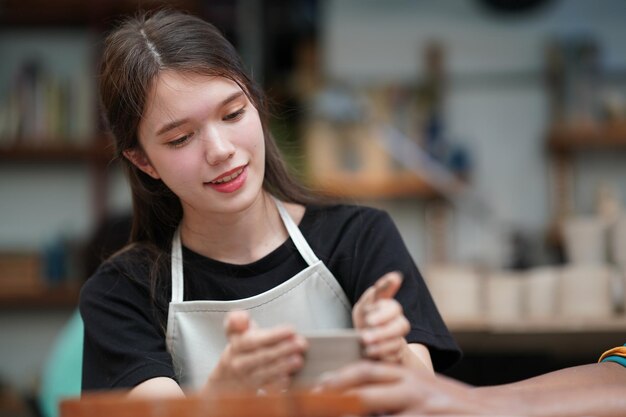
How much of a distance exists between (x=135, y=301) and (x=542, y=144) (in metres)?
3.91

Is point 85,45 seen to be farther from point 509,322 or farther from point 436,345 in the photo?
point 436,345

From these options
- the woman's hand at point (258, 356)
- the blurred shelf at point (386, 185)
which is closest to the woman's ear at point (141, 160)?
the woman's hand at point (258, 356)

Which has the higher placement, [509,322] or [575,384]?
[575,384]

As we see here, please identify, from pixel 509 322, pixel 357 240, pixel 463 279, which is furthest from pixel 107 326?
pixel 463 279

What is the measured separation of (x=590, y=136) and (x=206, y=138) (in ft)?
11.8

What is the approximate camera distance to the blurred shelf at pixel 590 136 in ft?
15.6

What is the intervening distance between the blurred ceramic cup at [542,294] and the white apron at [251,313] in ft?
3.88

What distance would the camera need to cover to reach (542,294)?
2.77 meters

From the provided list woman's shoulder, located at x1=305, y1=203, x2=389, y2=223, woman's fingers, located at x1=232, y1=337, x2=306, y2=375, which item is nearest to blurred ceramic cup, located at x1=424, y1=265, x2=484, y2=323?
woman's shoulder, located at x1=305, y1=203, x2=389, y2=223

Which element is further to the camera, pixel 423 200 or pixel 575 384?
pixel 423 200

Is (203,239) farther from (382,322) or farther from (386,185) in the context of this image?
(386,185)

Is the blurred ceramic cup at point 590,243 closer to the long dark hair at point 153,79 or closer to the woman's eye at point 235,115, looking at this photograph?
the long dark hair at point 153,79

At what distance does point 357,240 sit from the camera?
5.70ft

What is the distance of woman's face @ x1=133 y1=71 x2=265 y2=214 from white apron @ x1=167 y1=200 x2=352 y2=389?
17cm
